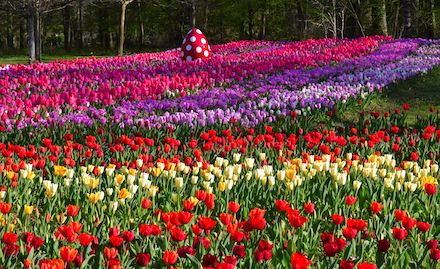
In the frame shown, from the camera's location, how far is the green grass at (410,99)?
797 cm

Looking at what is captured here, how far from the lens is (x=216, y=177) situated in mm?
3828

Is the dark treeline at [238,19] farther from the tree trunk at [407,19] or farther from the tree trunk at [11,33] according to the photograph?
the tree trunk at [11,33]

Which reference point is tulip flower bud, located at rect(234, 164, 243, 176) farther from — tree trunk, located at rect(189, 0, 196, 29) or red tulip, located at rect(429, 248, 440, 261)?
tree trunk, located at rect(189, 0, 196, 29)

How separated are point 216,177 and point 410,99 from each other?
6.75 meters

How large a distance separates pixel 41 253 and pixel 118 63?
11484 millimetres

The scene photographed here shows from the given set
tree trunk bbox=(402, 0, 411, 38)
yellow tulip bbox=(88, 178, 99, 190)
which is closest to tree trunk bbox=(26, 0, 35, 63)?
yellow tulip bbox=(88, 178, 99, 190)

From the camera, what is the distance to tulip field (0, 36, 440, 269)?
2.39 meters

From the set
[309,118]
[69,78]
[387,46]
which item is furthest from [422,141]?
[387,46]

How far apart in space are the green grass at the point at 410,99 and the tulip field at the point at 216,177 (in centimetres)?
18

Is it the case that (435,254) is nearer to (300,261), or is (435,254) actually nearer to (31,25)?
(300,261)

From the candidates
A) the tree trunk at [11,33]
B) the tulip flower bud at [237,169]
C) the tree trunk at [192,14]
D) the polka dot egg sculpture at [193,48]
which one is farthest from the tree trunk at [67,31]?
the tulip flower bud at [237,169]

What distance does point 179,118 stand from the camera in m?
6.12

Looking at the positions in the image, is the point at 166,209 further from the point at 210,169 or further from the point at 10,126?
the point at 10,126

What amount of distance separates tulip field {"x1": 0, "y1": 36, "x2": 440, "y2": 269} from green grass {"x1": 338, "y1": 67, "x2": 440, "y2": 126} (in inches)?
7.2
